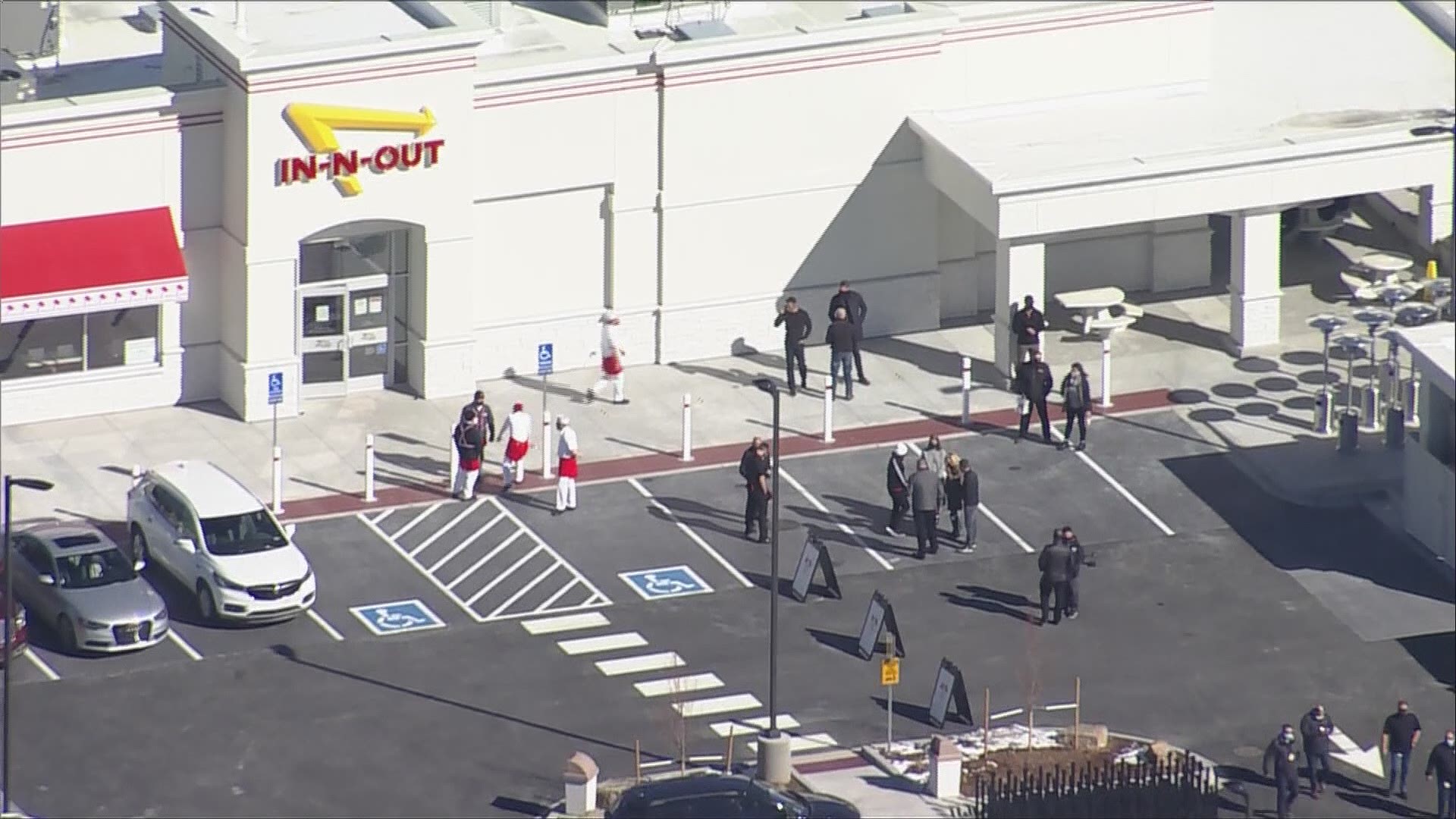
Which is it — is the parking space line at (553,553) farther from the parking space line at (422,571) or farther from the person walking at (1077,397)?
the person walking at (1077,397)

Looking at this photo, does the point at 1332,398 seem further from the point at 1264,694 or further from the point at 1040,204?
the point at 1264,694

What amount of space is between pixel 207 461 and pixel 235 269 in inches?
135

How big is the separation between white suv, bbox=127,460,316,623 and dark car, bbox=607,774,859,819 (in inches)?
320

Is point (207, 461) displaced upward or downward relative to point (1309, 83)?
downward

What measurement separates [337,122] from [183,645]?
33.1 ft

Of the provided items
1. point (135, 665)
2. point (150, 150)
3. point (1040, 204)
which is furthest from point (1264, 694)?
point (150, 150)

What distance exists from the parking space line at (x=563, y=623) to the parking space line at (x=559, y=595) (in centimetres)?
16

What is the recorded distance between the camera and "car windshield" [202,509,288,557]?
58.4m

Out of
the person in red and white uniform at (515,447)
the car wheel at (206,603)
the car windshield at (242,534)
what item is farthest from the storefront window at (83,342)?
the car wheel at (206,603)

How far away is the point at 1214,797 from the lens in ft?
173

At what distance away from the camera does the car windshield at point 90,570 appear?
188 feet

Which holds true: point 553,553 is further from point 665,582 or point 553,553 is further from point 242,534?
point 242,534

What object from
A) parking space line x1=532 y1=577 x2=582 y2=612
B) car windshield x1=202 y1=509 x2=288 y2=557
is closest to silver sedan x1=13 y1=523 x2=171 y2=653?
car windshield x1=202 y1=509 x2=288 y2=557

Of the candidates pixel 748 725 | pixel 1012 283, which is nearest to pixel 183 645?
pixel 748 725
